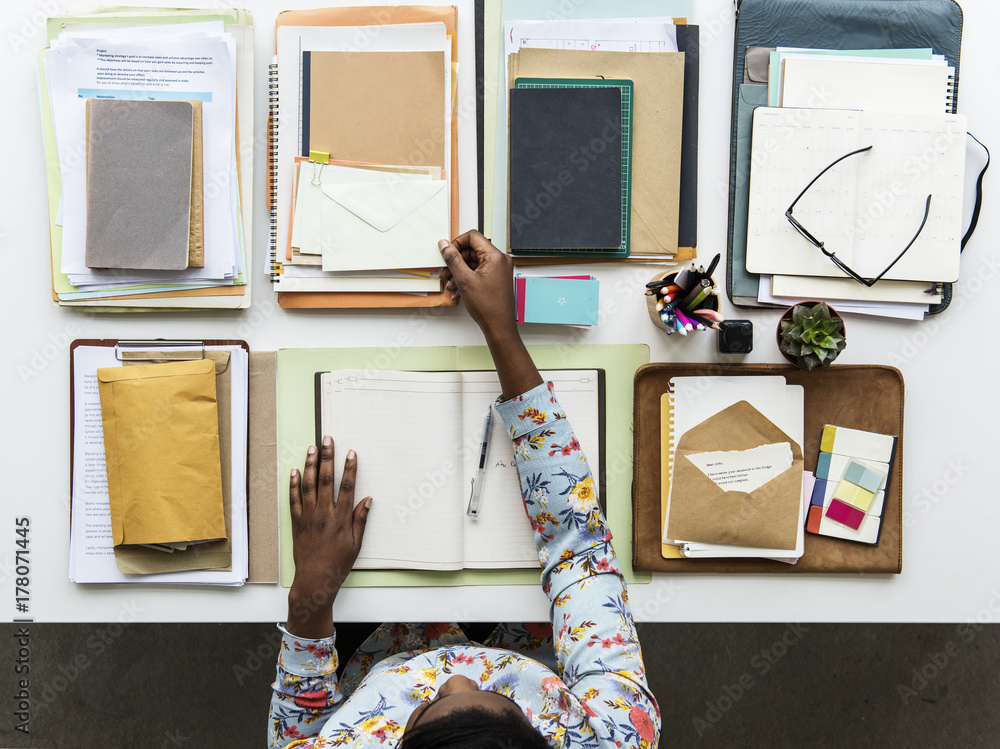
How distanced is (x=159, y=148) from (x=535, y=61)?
1.95 ft

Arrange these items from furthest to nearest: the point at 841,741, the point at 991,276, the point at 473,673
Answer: the point at 841,741, the point at 991,276, the point at 473,673

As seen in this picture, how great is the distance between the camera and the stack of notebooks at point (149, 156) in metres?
0.94

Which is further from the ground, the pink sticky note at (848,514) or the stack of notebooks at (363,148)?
the stack of notebooks at (363,148)

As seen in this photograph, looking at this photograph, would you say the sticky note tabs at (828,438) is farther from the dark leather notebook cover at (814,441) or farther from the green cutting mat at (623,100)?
the green cutting mat at (623,100)

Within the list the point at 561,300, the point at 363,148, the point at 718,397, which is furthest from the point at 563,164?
the point at 718,397

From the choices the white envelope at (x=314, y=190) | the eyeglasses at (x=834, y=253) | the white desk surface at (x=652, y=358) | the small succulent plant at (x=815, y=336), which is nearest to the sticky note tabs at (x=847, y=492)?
the white desk surface at (x=652, y=358)

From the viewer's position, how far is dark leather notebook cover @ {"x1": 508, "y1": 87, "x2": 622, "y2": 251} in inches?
37.5

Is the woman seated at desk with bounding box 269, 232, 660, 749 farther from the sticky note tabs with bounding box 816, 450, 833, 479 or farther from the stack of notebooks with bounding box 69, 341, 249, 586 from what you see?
the sticky note tabs with bounding box 816, 450, 833, 479

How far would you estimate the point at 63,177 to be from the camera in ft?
3.17

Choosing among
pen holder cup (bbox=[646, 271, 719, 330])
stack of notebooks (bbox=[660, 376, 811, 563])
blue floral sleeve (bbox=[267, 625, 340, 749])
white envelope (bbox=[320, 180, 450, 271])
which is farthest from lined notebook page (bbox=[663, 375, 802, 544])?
blue floral sleeve (bbox=[267, 625, 340, 749])

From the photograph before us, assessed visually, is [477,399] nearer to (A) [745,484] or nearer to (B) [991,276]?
(A) [745,484]

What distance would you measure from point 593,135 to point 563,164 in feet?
0.21

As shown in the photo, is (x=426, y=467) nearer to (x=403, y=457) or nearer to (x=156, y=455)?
(x=403, y=457)

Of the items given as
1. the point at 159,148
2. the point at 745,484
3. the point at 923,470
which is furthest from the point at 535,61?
the point at 923,470
